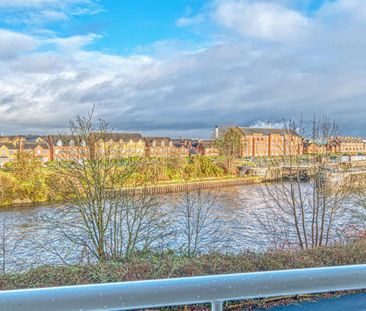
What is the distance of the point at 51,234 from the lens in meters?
16.2

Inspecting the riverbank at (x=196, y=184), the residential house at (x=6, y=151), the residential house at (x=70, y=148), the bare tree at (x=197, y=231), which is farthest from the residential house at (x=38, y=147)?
the residential house at (x=70, y=148)

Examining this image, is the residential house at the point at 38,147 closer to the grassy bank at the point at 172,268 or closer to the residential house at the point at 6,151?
the residential house at the point at 6,151

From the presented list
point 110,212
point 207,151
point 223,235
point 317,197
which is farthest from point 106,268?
point 207,151

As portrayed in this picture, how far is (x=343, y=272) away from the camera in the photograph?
181 cm

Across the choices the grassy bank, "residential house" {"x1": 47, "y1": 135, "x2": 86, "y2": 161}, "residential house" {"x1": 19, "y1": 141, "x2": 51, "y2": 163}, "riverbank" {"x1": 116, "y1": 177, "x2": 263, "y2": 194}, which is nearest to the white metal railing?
the grassy bank

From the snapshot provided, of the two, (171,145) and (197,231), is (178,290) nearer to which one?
(197,231)

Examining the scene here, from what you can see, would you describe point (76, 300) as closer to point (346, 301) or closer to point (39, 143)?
point (346, 301)

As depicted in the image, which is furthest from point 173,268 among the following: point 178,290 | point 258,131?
point 258,131

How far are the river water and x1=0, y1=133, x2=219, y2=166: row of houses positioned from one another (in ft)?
7.98

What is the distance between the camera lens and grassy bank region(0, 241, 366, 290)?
18.2 feet

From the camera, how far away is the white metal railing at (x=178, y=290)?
4.91 feet

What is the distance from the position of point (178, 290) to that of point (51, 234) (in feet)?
52.2

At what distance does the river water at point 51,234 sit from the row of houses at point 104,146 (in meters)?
2.43

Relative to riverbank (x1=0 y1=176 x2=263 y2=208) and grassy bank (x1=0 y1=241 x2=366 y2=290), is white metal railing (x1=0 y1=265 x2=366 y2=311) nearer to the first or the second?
grassy bank (x1=0 y1=241 x2=366 y2=290)
